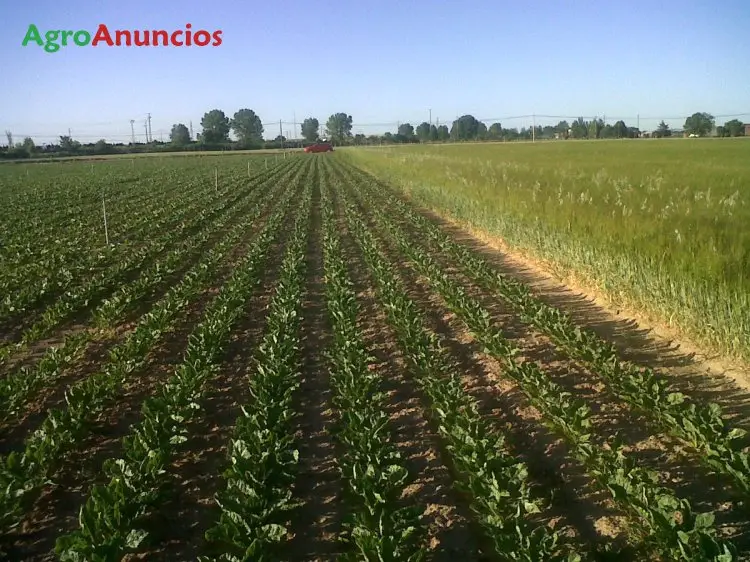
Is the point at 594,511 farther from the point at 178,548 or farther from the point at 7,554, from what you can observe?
the point at 7,554

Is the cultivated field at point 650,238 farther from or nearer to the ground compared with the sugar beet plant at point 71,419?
farther from the ground

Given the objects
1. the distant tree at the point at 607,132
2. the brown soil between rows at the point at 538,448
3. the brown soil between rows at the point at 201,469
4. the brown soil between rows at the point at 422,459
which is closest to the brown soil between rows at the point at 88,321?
the brown soil between rows at the point at 201,469

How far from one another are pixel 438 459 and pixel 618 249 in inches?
224

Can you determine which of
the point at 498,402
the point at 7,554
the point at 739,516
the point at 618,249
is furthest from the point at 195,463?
the point at 618,249

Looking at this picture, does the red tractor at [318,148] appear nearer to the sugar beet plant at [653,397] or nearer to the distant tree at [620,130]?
the distant tree at [620,130]

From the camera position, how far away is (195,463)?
5180 millimetres

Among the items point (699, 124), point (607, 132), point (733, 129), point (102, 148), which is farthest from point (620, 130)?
point (102, 148)

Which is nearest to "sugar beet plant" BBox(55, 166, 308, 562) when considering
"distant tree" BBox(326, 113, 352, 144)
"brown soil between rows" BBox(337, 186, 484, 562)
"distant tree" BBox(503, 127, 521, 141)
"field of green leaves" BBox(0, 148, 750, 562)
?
"field of green leaves" BBox(0, 148, 750, 562)

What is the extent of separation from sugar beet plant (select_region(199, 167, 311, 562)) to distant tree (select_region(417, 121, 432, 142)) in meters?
141

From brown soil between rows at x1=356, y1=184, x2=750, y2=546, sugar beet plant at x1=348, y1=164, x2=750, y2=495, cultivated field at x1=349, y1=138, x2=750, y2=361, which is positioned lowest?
brown soil between rows at x1=356, y1=184, x2=750, y2=546

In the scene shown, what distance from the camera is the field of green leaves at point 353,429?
3.99 m

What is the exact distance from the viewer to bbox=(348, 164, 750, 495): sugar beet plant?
4.46m

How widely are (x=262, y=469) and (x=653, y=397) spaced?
12.0ft

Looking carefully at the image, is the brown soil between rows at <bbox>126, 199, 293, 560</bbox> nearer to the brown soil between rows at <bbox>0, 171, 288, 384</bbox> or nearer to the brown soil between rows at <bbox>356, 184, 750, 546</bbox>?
the brown soil between rows at <bbox>0, 171, 288, 384</bbox>
